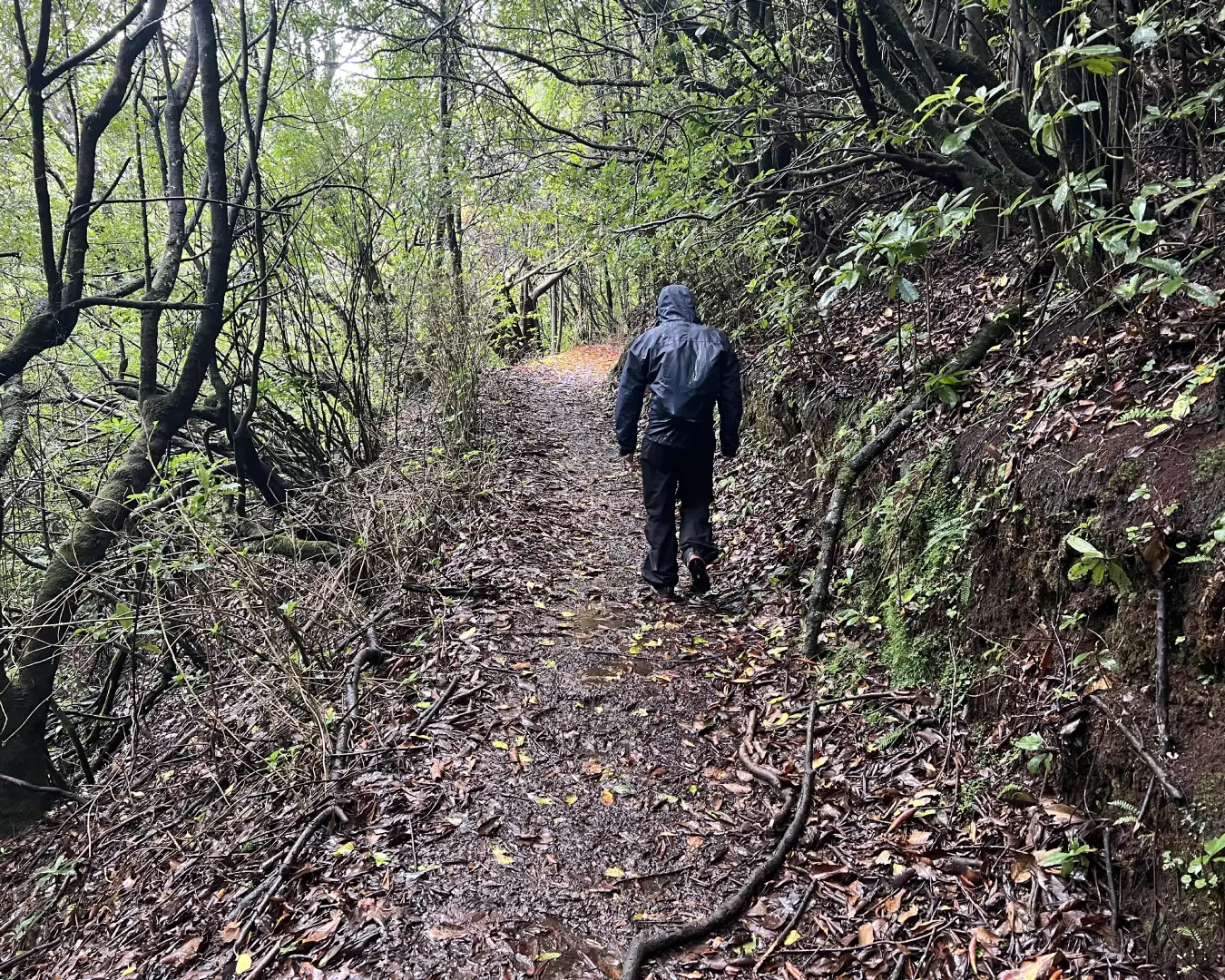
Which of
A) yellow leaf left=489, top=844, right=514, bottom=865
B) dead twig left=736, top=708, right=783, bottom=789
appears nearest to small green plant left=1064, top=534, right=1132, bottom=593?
dead twig left=736, top=708, right=783, bottom=789

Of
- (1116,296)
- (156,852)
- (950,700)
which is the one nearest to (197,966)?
(156,852)

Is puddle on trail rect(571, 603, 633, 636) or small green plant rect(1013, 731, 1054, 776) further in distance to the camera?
puddle on trail rect(571, 603, 633, 636)

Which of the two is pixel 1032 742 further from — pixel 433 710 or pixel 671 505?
pixel 671 505

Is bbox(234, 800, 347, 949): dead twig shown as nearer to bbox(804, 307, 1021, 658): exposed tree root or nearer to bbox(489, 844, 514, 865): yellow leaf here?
bbox(489, 844, 514, 865): yellow leaf

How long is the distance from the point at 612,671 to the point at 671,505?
163cm

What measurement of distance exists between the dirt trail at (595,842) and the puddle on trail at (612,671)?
1.3 inches

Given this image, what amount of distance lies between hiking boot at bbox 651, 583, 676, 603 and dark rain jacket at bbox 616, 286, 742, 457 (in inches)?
45.9

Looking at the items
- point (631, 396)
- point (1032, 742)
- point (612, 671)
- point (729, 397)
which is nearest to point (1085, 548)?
point (1032, 742)

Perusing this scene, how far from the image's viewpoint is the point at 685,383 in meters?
A: 5.46

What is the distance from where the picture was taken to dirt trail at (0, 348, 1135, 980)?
2.52 m

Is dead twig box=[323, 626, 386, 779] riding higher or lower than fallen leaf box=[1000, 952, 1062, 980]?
higher

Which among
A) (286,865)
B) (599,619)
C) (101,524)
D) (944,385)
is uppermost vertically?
(944,385)

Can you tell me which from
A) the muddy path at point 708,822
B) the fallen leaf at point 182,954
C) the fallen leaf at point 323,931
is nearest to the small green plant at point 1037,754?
the muddy path at point 708,822

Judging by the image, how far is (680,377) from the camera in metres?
5.48
